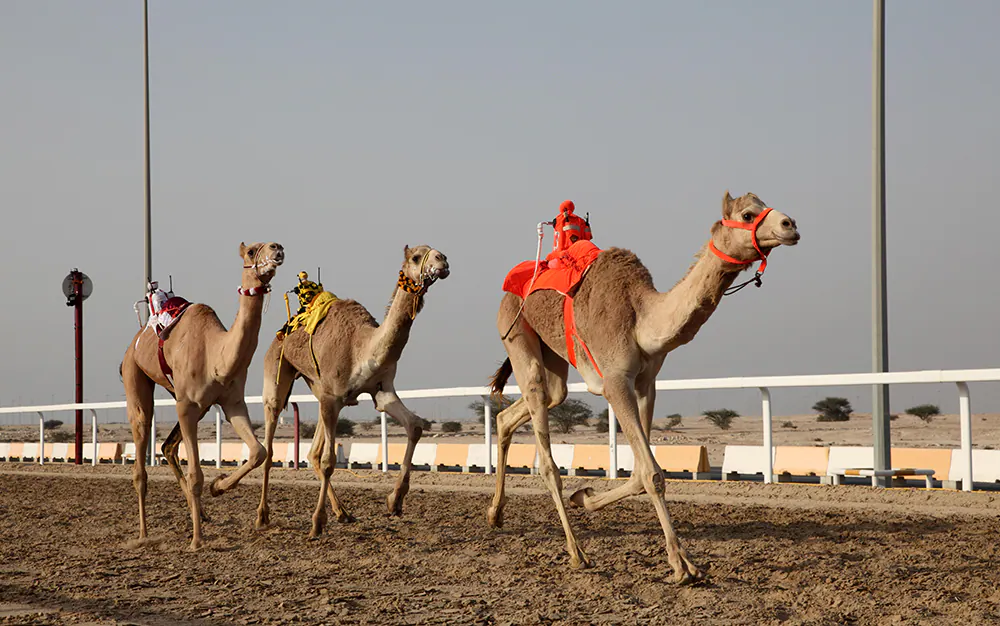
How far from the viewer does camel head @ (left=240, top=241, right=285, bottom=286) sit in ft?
35.6

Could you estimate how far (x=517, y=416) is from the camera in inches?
443

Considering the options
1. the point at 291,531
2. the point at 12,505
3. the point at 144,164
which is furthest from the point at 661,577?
the point at 144,164

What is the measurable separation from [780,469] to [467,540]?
8.00 m

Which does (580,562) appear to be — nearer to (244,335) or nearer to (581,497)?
(581,497)

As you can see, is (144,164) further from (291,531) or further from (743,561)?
(743,561)

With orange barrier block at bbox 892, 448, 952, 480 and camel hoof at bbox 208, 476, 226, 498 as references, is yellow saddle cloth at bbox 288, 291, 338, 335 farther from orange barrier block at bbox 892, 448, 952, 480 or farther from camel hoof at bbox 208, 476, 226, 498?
orange barrier block at bbox 892, 448, 952, 480

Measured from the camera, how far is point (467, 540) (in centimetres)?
1030

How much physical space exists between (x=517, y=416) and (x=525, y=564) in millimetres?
2613

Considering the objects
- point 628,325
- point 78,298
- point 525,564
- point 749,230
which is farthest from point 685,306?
point 78,298

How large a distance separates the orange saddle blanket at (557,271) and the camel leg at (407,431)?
6.04 ft

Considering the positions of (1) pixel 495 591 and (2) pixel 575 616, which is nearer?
(2) pixel 575 616

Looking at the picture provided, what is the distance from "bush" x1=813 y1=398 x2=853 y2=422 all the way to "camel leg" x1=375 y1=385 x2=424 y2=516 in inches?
2083

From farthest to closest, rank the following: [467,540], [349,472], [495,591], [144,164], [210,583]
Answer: [144,164] → [349,472] → [467,540] → [210,583] → [495,591]

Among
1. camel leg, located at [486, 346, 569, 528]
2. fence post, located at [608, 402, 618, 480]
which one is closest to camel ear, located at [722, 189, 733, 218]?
Result: camel leg, located at [486, 346, 569, 528]
